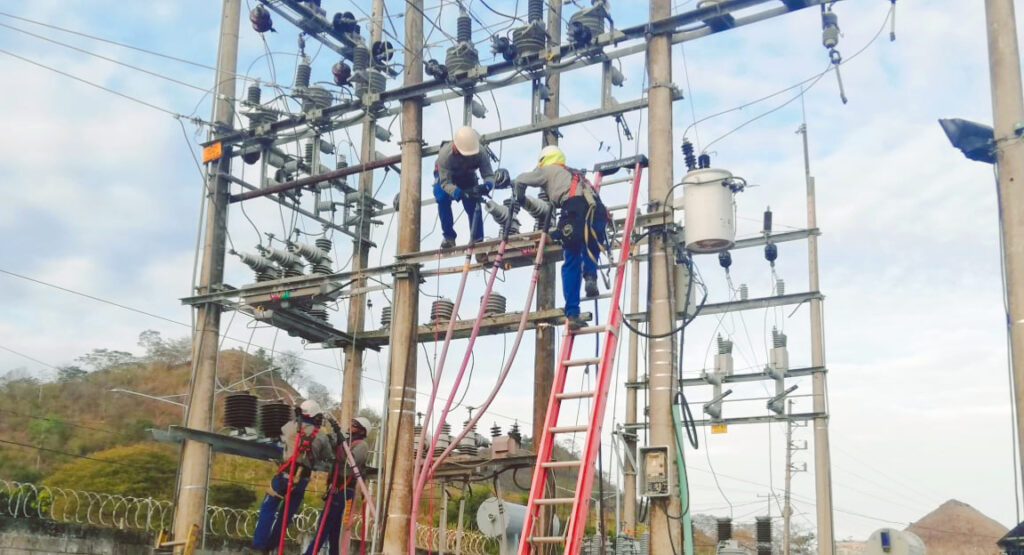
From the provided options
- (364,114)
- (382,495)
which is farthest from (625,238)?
(364,114)

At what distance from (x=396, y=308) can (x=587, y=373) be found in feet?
10.1

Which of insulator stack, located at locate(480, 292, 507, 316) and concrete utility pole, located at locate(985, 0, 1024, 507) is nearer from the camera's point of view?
concrete utility pole, located at locate(985, 0, 1024, 507)

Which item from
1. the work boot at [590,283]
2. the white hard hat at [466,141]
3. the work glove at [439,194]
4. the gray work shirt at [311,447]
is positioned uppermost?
the white hard hat at [466,141]

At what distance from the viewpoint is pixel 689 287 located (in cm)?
997

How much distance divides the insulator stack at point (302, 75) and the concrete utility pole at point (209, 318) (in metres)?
1.05

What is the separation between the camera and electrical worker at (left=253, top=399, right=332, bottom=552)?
1213 centimetres

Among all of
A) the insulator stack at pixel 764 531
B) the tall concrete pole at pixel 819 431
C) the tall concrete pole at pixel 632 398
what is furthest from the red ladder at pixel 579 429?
the insulator stack at pixel 764 531

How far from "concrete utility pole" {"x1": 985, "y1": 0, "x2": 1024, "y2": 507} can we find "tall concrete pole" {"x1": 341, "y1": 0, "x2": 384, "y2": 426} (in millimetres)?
8491

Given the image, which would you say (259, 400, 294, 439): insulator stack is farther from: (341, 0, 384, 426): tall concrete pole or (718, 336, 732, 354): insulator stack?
(718, 336, 732, 354): insulator stack

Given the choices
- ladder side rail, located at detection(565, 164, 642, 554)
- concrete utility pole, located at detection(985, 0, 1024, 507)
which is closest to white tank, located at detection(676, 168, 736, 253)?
ladder side rail, located at detection(565, 164, 642, 554)

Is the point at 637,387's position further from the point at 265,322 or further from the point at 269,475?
the point at 269,475

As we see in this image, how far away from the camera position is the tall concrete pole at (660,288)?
30.1ft

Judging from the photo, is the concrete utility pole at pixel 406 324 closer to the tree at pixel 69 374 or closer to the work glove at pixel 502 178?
the work glove at pixel 502 178

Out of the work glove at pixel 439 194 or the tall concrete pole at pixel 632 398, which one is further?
the tall concrete pole at pixel 632 398
